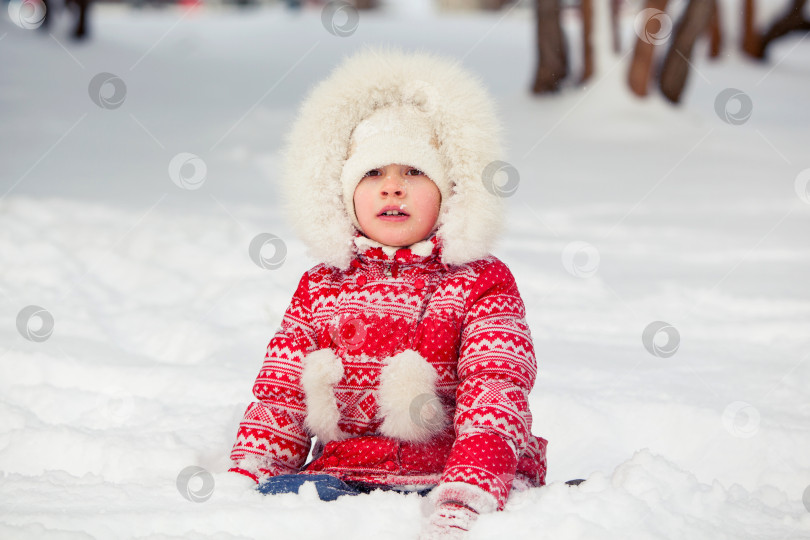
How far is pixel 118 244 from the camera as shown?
16.3ft

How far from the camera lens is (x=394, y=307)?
6.71ft

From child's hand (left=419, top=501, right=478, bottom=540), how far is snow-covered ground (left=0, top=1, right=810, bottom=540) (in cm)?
4

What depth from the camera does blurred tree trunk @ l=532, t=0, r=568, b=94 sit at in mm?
9031

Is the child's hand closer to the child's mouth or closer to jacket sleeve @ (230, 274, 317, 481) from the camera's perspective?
jacket sleeve @ (230, 274, 317, 481)

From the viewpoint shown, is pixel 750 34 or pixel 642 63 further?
pixel 750 34

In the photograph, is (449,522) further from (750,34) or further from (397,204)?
(750,34)

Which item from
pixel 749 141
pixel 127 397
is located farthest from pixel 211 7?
pixel 127 397

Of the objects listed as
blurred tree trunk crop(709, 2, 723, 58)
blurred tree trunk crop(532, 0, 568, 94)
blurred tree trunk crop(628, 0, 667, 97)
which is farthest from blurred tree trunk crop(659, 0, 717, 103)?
blurred tree trunk crop(709, 2, 723, 58)

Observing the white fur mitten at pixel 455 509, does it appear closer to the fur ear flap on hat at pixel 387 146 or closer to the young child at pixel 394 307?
the young child at pixel 394 307

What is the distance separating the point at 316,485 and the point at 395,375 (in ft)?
0.95

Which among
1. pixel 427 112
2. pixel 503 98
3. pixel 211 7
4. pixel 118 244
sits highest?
pixel 211 7

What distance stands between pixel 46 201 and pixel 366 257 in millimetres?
4248

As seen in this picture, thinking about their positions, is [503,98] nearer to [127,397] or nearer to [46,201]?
[46,201]

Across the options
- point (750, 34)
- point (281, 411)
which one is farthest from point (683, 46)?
point (281, 411)
